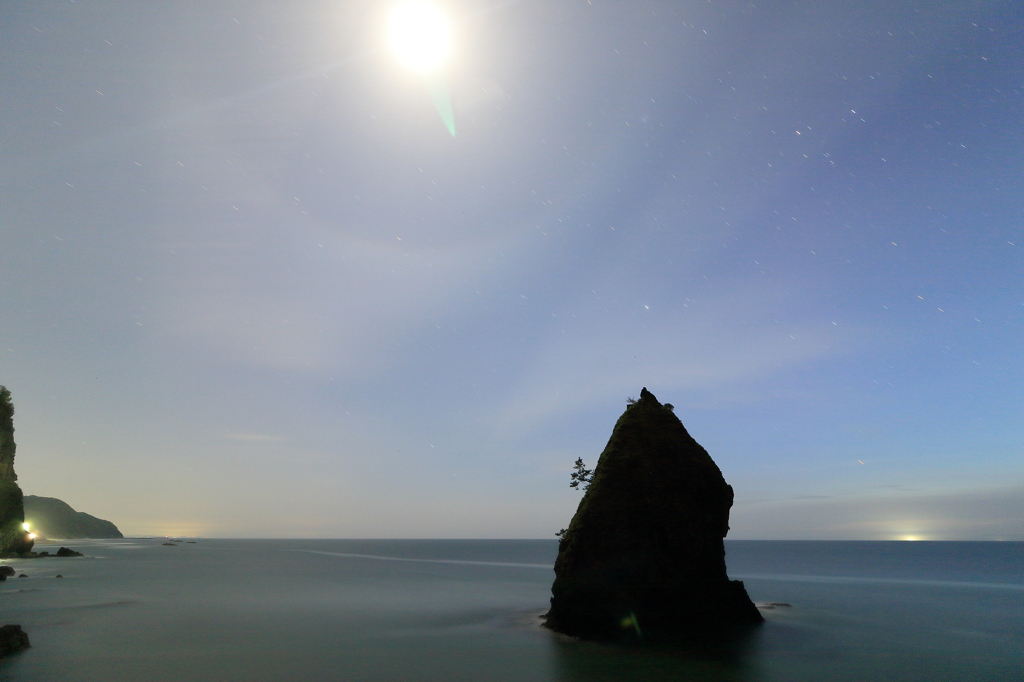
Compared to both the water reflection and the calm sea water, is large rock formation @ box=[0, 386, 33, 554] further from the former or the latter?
the water reflection

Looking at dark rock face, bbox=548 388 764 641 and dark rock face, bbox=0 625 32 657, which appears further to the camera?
dark rock face, bbox=548 388 764 641

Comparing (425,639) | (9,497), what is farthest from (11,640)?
(9,497)

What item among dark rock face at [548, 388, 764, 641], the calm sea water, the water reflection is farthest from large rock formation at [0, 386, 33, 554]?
the water reflection

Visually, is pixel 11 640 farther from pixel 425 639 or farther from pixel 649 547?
pixel 649 547

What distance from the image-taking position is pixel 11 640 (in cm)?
2111

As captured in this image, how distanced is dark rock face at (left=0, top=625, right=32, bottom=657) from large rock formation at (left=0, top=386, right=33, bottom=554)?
59.0 meters

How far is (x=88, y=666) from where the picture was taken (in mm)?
20766

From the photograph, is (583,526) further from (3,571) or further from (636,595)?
(3,571)

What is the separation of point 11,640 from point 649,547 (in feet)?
89.7

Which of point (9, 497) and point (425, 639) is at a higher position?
point (9, 497)

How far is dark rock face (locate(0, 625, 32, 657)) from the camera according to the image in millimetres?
20797

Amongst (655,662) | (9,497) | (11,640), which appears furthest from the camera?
(9,497)

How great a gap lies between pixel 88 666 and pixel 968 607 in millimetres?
63358

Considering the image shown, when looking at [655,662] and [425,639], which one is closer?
[655,662]
